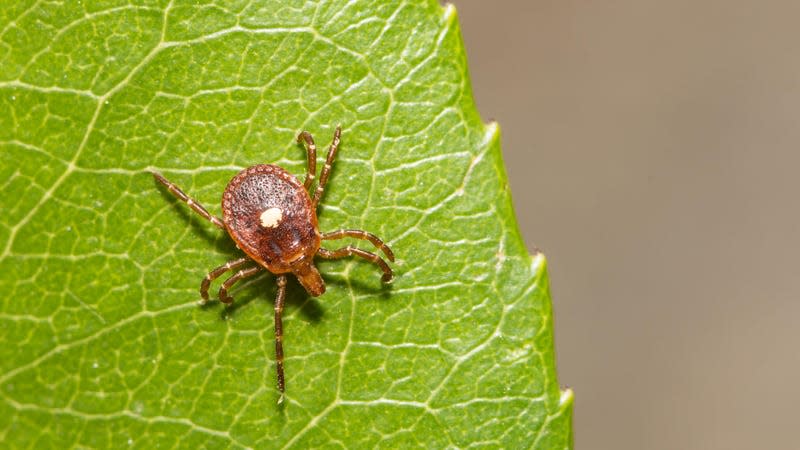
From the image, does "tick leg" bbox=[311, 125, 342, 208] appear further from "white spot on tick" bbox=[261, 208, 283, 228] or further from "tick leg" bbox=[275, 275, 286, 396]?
"tick leg" bbox=[275, 275, 286, 396]

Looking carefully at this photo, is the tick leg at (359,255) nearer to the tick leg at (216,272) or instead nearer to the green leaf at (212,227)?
the green leaf at (212,227)

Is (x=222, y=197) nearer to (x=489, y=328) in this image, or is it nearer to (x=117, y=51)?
(x=117, y=51)

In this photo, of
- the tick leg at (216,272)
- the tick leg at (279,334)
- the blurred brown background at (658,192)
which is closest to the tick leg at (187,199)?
the tick leg at (216,272)

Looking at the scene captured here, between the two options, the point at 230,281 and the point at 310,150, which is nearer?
the point at 310,150

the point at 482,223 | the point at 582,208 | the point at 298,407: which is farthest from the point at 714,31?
the point at 298,407

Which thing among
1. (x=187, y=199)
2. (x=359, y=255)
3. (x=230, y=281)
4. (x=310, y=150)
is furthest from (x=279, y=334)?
(x=310, y=150)

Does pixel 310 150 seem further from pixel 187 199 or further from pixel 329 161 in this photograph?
pixel 187 199
